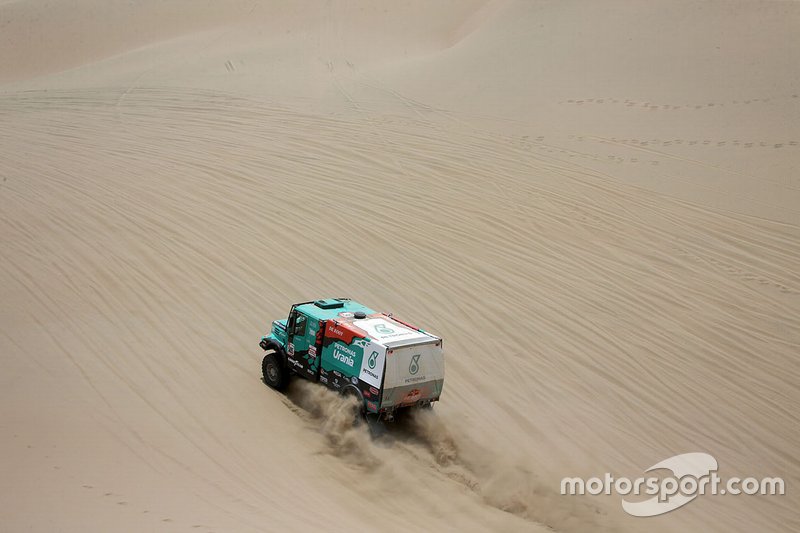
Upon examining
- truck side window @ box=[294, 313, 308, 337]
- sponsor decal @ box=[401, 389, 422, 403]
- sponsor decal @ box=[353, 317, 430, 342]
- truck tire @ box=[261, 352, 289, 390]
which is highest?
sponsor decal @ box=[353, 317, 430, 342]

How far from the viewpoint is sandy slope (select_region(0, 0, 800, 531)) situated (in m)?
11.0

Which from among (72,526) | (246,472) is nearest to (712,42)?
(246,472)

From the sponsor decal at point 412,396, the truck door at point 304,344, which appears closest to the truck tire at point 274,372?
the truck door at point 304,344

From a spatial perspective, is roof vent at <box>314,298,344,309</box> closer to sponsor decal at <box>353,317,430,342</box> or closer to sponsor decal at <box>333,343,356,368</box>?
sponsor decal at <box>353,317,430,342</box>

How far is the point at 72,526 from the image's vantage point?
8.57m

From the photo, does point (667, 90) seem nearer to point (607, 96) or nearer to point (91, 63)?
point (607, 96)

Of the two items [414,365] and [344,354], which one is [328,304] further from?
[414,365]

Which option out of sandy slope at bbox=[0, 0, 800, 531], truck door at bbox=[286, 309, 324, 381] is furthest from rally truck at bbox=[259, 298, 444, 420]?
sandy slope at bbox=[0, 0, 800, 531]

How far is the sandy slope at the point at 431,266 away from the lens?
10992 millimetres

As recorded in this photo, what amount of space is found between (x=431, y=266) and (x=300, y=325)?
203 inches

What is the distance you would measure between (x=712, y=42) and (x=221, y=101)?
15.1 m

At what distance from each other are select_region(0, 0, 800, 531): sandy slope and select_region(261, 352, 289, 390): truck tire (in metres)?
0.22

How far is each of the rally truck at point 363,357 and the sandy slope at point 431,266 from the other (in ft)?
1.57

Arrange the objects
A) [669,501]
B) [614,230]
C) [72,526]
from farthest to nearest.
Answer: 1. [614,230]
2. [669,501]
3. [72,526]
